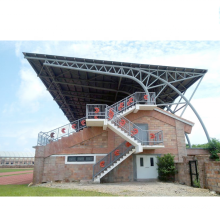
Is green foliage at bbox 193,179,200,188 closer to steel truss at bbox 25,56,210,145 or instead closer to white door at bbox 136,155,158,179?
white door at bbox 136,155,158,179

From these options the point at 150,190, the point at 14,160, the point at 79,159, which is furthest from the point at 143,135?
the point at 14,160

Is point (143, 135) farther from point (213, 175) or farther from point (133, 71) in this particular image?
point (213, 175)

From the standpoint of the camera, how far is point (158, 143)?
13688 mm

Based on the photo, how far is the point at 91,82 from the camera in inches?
795

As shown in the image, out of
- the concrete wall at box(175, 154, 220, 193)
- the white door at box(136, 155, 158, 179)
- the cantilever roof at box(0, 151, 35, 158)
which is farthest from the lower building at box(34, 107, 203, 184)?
the cantilever roof at box(0, 151, 35, 158)

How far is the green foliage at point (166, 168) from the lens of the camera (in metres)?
13.3

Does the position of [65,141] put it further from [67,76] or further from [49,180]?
[67,76]

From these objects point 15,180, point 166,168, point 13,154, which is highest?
point 13,154

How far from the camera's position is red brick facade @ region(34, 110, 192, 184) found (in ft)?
44.9

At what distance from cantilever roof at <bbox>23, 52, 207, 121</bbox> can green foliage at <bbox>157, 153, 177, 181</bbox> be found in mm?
6290

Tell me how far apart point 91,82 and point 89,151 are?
8762mm

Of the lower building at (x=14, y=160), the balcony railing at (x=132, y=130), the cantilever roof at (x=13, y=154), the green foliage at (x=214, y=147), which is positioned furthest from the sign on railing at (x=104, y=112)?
the cantilever roof at (x=13, y=154)

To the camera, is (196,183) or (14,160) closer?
(196,183)
